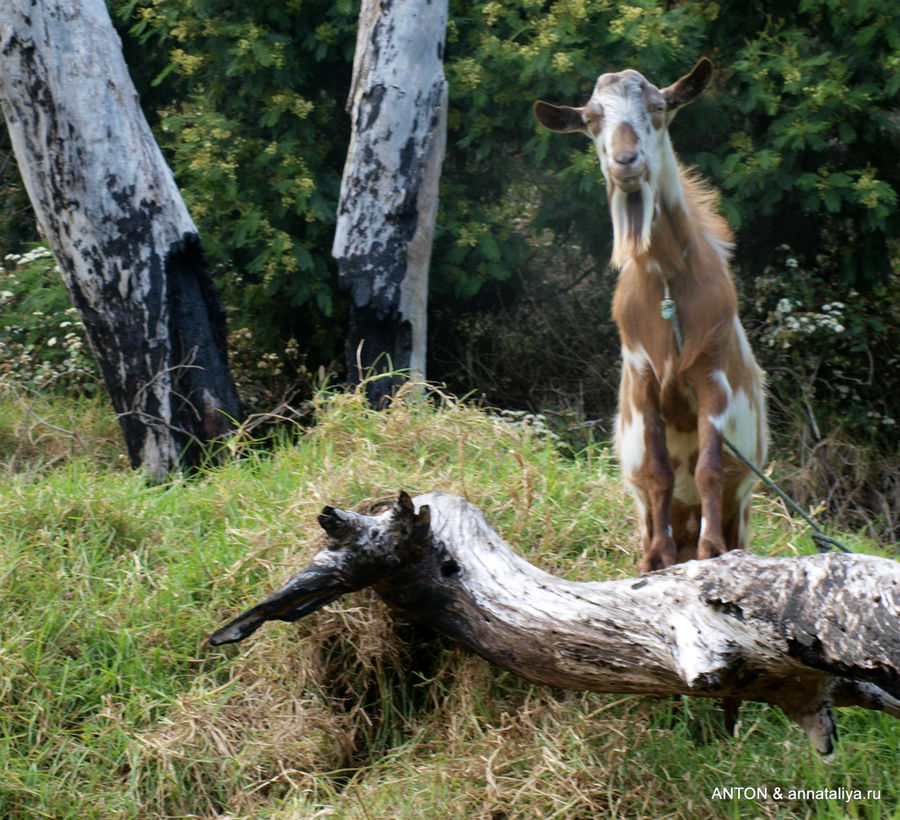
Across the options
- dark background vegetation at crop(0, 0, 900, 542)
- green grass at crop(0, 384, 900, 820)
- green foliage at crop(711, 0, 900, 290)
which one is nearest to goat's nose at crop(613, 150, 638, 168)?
green grass at crop(0, 384, 900, 820)

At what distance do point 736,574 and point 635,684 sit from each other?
57 cm

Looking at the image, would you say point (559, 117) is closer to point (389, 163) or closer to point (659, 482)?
point (659, 482)

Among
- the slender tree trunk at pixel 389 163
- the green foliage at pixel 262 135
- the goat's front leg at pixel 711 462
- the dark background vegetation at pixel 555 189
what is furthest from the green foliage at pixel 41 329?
the goat's front leg at pixel 711 462

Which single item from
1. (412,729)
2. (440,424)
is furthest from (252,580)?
(440,424)

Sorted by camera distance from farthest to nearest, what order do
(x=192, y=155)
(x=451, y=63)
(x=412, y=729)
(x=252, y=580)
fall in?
1. (x=451, y=63)
2. (x=192, y=155)
3. (x=252, y=580)
4. (x=412, y=729)

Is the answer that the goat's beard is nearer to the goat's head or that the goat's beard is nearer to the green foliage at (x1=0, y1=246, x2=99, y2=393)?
the goat's head

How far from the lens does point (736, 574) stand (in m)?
2.74

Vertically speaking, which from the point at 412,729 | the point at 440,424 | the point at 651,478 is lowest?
the point at 412,729

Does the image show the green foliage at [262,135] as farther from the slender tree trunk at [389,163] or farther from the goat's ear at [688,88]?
the goat's ear at [688,88]

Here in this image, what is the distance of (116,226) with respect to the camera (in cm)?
574

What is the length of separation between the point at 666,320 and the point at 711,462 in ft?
1.51

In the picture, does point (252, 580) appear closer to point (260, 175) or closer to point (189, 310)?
point (189, 310)

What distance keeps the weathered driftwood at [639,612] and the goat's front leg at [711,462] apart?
16 centimetres

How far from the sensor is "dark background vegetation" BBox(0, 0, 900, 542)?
6.70 m
